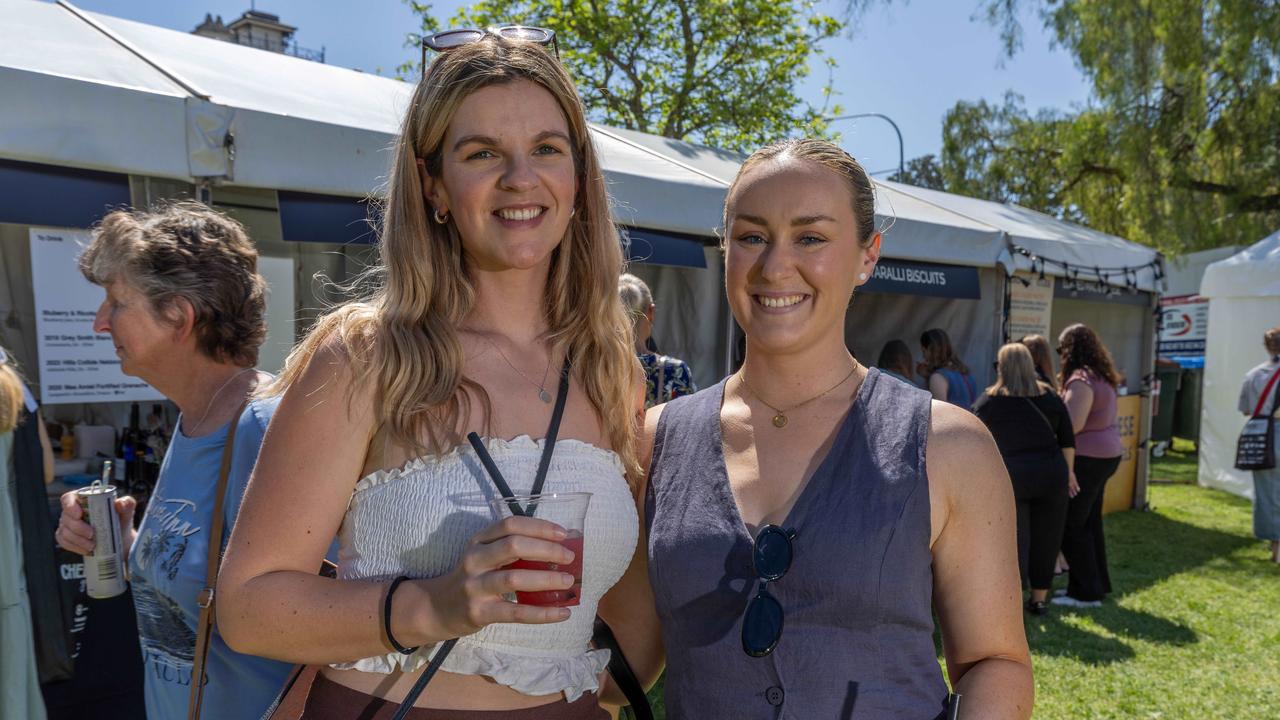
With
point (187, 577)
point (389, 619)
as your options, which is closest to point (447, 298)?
point (389, 619)

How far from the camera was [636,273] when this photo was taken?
19.6 ft

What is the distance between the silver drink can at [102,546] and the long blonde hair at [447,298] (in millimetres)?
844

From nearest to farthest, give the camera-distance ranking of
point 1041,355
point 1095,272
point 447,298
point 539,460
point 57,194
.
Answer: point 539,460, point 447,298, point 57,194, point 1041,355, point 1095,272

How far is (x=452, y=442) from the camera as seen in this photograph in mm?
1436

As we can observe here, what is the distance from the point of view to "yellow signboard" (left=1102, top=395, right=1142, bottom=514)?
905 cm

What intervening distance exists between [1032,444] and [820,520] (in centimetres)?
489

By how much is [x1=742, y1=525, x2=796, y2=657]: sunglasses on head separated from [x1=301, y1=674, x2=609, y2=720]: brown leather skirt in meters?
0.37

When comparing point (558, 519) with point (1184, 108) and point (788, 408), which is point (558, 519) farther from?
point (1184, 108)

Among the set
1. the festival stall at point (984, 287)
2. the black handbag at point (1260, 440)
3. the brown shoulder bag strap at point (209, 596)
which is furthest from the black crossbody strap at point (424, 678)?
the black handbag at point (1260, 440)

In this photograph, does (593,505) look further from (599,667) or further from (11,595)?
(11,595)

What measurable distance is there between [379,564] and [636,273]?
15.4 ft

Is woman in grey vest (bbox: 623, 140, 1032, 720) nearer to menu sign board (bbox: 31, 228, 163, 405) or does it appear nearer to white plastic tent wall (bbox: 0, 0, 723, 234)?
white plastic tent wall (bbox: 0, 0, 723, 234)

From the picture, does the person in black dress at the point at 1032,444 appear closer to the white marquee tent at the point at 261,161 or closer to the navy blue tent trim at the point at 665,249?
the white marquee tent at the point at 261,161

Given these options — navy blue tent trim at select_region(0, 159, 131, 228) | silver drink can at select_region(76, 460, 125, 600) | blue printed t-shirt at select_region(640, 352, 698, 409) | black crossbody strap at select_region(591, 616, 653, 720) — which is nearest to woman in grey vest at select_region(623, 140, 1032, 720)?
black crossbody strap at select_region(591, 616, 653, 720)
